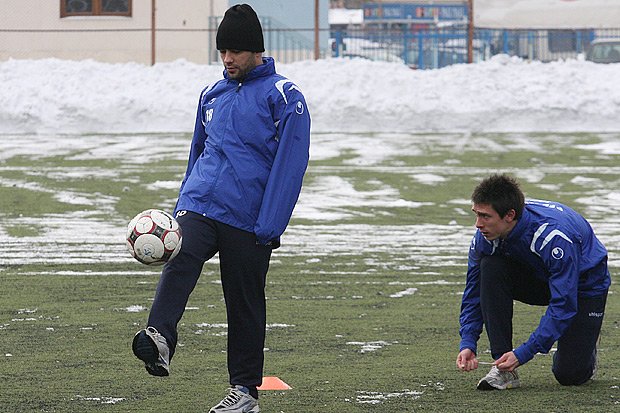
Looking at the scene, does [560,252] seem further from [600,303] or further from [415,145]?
[415,145]

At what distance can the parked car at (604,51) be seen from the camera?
30562 millimetres

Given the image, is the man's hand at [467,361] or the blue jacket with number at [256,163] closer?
the blue jacket with number at [256,163]

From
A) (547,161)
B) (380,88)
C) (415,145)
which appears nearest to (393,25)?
(380,88)

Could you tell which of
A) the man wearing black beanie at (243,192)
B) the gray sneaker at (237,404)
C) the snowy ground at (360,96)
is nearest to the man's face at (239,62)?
the man wearing black beanie at (243,192)

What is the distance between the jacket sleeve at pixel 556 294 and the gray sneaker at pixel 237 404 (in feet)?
4.16

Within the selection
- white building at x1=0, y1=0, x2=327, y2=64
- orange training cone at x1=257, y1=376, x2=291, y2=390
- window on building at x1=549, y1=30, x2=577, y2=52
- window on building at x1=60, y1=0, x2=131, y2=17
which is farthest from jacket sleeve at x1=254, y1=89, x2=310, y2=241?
window on building at x1=60, y1=0, x2=131, y2=17

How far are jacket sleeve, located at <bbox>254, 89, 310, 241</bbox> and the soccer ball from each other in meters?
0.37

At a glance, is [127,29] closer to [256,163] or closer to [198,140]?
[198,140]

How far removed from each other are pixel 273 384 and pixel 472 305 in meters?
1.09

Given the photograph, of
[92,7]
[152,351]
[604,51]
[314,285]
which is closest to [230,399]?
[152,351]

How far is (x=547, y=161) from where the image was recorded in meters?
21.2

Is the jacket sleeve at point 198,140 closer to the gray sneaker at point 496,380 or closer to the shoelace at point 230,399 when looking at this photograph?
the shoelace at point 230,399

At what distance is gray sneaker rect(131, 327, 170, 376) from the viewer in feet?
17.8

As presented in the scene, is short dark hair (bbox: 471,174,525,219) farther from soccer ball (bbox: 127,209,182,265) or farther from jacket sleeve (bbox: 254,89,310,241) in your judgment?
soccer ball (bbox: 127,209,182,265)
